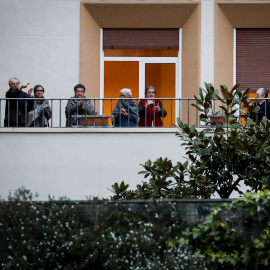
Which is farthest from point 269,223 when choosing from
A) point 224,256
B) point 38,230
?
point 38,230

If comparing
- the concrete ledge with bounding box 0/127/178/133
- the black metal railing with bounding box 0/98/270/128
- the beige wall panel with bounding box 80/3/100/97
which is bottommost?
the concrete ledge with bounding box 0/127/178/133

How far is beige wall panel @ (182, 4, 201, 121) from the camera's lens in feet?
64.5

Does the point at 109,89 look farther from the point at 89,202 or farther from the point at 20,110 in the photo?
the point at 89,202

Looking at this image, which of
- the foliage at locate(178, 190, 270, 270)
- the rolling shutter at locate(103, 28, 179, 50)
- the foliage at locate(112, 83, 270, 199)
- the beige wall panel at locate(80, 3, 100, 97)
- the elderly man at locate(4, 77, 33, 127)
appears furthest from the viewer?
the rolling shutter at locate(103, 28, 179, 50)

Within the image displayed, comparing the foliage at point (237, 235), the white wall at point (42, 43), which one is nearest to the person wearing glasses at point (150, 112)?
the white wall at point (42, 43)

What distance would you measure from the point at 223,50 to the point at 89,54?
301cm

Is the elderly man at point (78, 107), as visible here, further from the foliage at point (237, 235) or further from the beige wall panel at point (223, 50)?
the foliage at point (237, 235)

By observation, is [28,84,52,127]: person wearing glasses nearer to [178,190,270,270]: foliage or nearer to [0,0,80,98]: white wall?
[0,0,80,98]: white wall

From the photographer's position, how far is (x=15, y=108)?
1686 cm

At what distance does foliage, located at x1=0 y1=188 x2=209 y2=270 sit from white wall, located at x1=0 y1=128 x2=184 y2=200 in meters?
7.49

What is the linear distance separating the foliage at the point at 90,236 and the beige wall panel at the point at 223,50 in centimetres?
1106

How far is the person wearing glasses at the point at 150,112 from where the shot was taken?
1672 cm

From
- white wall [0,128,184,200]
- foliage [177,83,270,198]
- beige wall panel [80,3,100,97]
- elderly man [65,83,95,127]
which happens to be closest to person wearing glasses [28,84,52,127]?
white wall [0,128,184,200]

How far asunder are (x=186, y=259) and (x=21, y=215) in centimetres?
168
